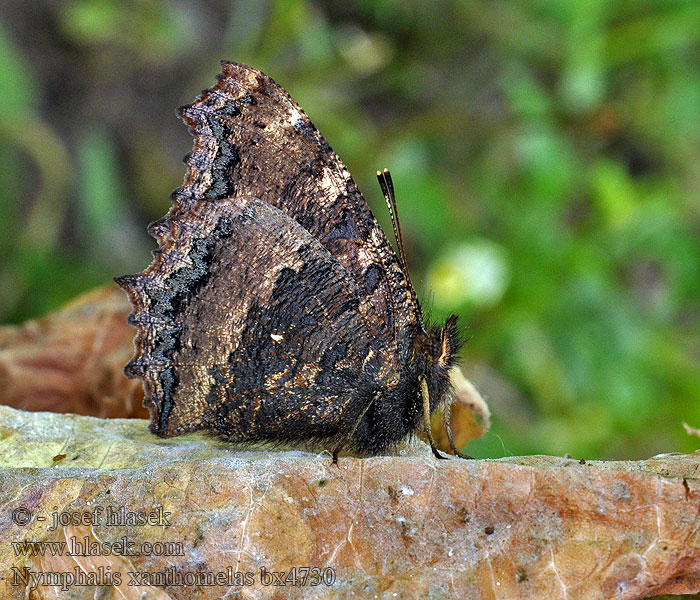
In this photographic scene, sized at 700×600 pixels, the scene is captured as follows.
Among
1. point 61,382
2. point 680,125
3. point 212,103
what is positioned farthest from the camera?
point 680,125

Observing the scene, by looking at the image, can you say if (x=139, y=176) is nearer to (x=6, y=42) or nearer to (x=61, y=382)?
(x=6, y=42)

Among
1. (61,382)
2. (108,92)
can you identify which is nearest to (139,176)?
(108,92)

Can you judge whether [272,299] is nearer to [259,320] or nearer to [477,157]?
[259,320]

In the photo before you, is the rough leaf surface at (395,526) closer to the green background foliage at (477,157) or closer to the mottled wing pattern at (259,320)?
the mottled wing pattern at (259,320)
